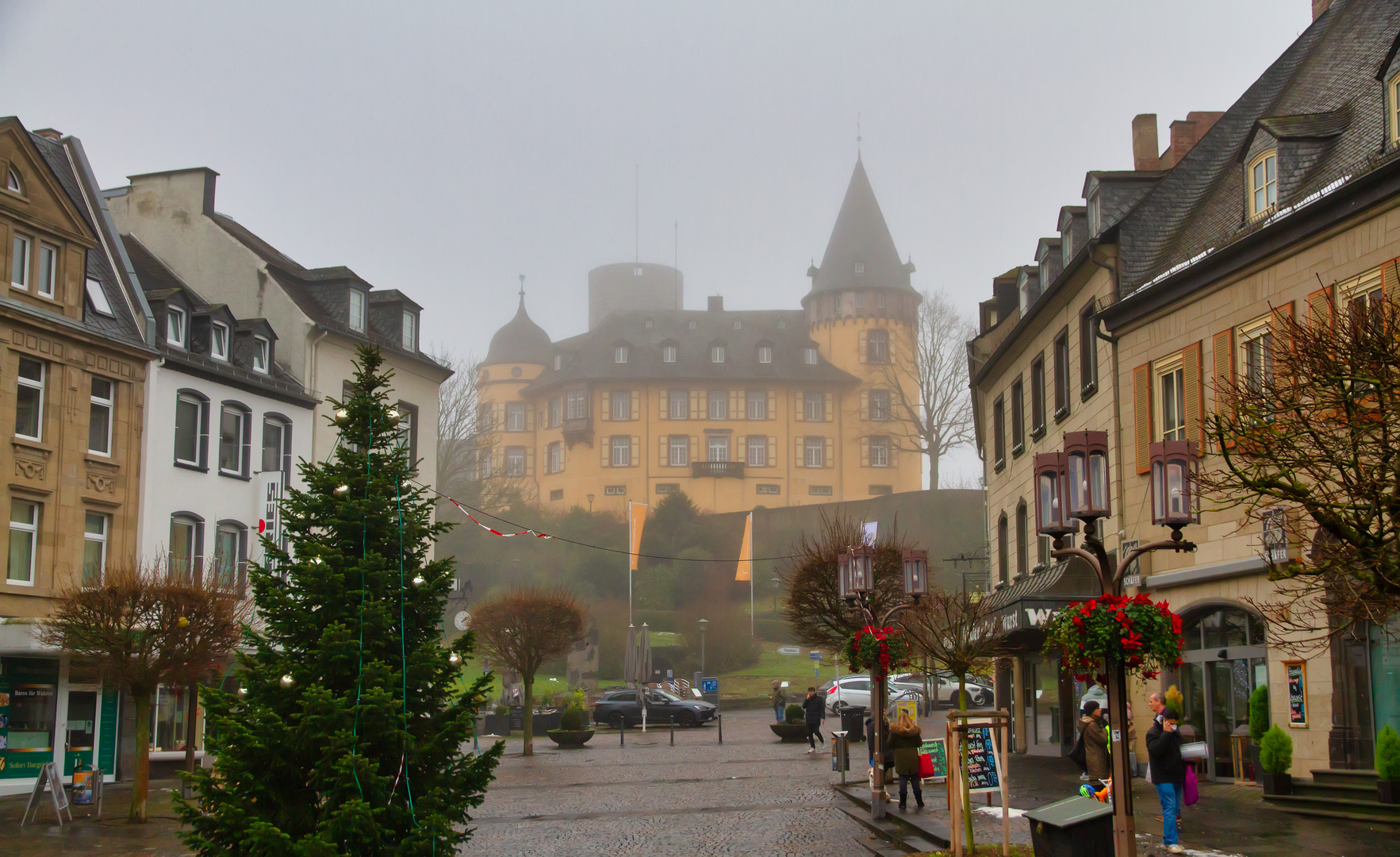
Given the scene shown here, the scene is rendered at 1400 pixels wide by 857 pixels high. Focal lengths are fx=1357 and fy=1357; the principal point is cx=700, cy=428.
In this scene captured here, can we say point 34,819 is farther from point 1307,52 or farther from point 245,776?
point 1307,52

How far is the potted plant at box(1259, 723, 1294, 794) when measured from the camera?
17.3 m

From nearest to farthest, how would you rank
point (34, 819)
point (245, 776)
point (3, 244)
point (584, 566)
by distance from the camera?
point (245, 776) → point (34, 819) → point (3, 244) → point (584, 566)

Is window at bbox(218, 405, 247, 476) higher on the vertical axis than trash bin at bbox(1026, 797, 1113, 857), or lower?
higher

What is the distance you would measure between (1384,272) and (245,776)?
13.4 metres

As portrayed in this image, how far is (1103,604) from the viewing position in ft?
33.3

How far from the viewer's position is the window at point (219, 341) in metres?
30.2

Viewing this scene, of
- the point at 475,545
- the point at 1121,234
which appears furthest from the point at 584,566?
the point at 1121,234

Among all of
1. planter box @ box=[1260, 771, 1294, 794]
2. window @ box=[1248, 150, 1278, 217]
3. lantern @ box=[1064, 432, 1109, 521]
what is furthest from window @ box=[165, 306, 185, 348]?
lantern @ box=[1064, 432, 1109, 521]

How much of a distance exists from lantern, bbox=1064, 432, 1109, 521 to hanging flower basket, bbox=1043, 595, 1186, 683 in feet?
2.34

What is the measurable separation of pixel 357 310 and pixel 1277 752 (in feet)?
85.5

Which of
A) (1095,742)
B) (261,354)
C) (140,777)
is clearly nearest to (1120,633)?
(1095,742)

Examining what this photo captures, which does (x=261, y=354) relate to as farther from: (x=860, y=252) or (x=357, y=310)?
(x=860, y=252)

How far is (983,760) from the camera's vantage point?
1407 cm

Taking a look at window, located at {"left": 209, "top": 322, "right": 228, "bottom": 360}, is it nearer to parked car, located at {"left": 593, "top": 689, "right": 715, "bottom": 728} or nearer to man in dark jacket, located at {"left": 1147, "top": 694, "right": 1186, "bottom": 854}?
parked car, located at {"left": 593, "top": 689, "right": 715, "bottom": 728}
